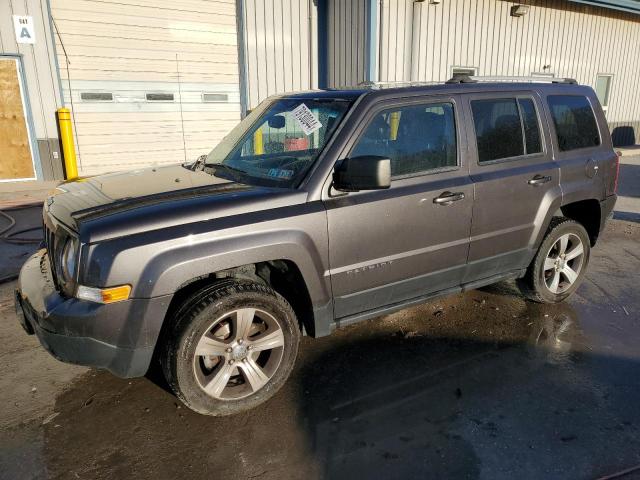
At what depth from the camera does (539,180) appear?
3.97 meters

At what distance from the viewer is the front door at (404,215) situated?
3145 mm

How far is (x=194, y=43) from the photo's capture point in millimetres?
10922

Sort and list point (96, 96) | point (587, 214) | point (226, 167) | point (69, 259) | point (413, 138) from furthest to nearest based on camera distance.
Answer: point (96, 96), point (587, 214), point (226, 167), point (413, 138), point (69, 259)

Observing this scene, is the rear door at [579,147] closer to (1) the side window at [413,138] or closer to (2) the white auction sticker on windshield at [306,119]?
(1) the side window at [413,138]

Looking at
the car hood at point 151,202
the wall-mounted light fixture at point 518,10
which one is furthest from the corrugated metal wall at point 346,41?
the car hood at point 151,202

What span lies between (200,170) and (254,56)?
27.9 feet

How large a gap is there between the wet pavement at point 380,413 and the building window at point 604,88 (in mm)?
16063

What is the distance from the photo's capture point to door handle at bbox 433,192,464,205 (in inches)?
135

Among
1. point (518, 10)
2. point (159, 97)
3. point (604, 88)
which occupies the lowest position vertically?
point (159, 97)

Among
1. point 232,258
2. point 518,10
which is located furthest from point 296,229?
point 518,10

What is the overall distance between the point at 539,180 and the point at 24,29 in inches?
375

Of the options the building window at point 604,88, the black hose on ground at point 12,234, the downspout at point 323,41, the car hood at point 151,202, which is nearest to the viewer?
the car hood at point 151,202

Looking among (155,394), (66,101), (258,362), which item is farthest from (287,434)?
(66,101)

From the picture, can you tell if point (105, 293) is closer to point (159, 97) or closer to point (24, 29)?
point (24, 29)
